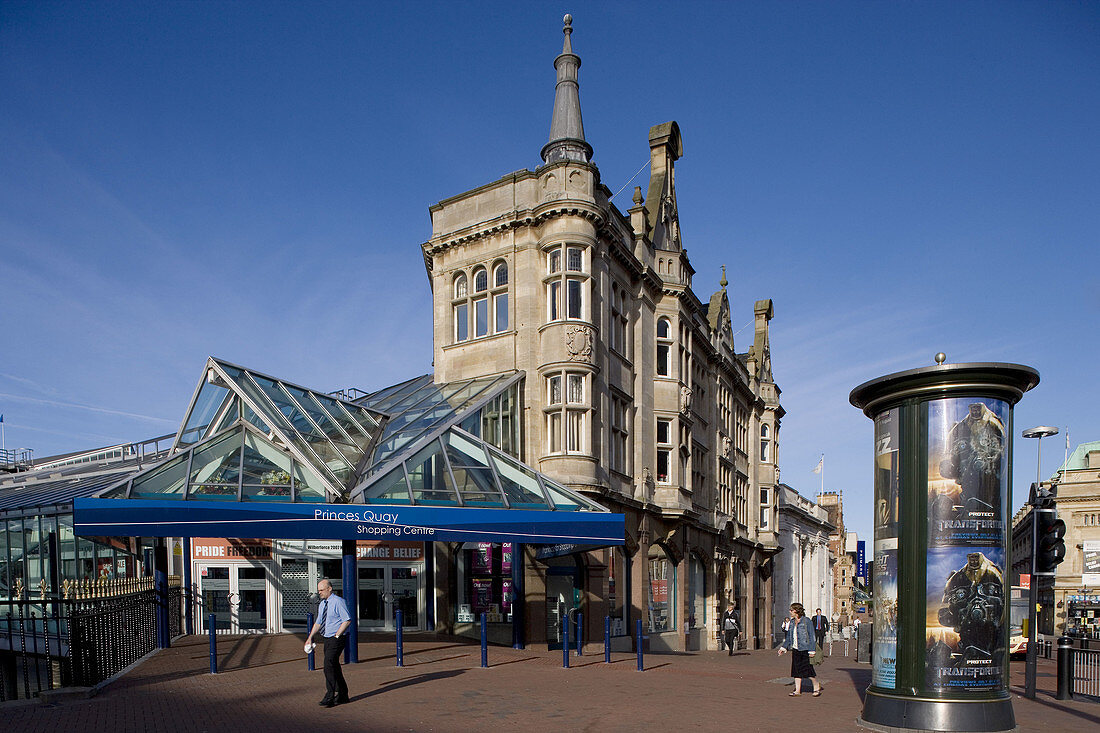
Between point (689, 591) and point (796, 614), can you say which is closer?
point (796, 614)

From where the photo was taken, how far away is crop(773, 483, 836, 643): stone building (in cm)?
5984

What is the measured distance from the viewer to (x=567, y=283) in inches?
931

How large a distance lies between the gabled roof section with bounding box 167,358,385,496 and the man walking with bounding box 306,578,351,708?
4.86 meters

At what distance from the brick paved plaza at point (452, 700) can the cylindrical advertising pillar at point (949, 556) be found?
90cm

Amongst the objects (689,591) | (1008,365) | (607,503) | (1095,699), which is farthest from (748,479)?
(1008,365)

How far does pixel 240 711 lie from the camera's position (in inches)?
440

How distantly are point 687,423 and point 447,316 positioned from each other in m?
9.30

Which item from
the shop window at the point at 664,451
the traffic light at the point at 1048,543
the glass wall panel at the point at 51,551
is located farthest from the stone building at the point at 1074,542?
the glass wall panel at the point at 51,551

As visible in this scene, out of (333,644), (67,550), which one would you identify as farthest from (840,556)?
(333,644)

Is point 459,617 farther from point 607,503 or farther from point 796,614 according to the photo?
point 796,614

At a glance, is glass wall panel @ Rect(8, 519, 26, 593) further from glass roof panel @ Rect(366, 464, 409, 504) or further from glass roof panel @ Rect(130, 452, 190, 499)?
glass roof panel @ Rect(366, 464, 409, 504)

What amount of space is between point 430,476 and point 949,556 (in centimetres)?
968

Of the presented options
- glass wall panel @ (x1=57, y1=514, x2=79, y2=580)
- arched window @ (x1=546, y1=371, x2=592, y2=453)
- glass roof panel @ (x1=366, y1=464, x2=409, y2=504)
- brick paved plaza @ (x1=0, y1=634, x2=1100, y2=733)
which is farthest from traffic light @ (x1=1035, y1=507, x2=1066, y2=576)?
→ glass wall panel @ (x1=57, y1=514, x2=79, y2=580)

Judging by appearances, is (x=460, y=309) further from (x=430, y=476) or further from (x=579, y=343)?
(x=430, y=476)
